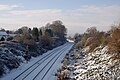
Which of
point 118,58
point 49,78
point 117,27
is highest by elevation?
point 117,27

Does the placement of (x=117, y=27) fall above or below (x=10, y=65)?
above

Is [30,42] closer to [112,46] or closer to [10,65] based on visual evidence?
[10,65]

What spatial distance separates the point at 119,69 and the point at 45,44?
2288 inches

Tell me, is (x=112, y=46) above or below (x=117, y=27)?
below

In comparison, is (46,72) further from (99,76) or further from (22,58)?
(22,58)

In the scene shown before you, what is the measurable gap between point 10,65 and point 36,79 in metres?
10.1

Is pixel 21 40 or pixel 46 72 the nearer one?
pixel 46 72

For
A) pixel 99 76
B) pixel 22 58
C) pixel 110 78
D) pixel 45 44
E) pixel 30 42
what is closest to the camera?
pixel 110 78

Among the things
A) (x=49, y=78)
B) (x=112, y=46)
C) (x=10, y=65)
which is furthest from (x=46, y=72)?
(x=112, y=46)

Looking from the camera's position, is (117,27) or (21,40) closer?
(117,27)

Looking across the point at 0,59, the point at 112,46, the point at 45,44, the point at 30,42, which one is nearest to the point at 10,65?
the point at 0,59

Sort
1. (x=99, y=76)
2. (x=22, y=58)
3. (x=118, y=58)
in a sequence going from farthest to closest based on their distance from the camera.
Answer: (x=22, y=58) < (x=118, y=58) < (x=99, y=76)

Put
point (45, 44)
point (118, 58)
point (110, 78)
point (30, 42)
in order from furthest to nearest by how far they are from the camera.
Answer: point (45, 44) < point (30, 42) < point (118, 58) < point (110, 78)

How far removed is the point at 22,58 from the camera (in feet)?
163
